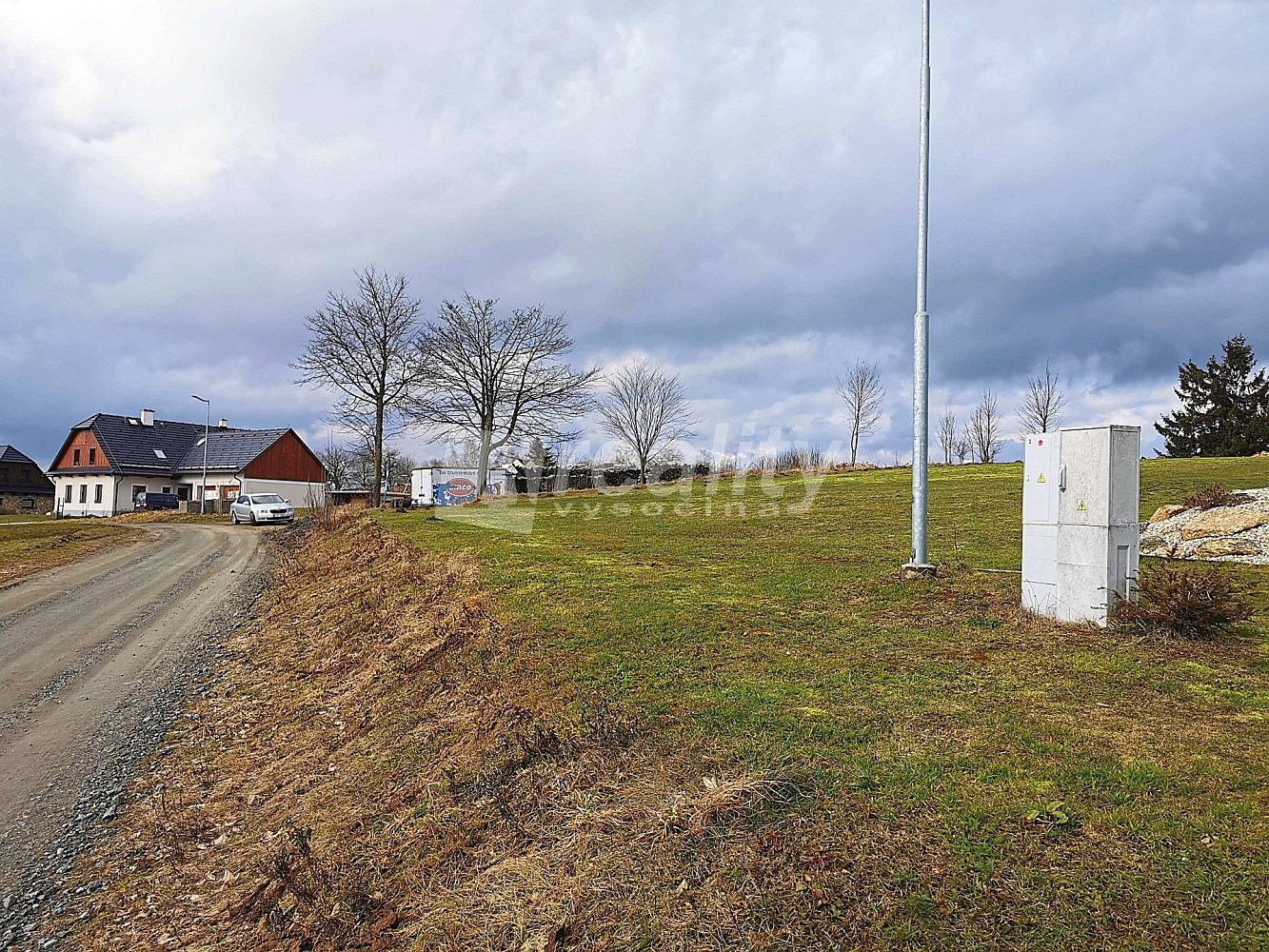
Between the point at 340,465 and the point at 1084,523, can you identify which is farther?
the point at 340,465

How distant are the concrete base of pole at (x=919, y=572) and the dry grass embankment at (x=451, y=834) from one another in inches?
197

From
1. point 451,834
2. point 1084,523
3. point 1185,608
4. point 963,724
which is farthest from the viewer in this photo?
point 1084,523

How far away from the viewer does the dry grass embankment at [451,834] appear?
338 centimetres

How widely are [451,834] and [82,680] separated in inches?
289

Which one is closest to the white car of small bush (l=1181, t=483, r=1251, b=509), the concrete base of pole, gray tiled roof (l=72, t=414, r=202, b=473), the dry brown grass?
the dry brown grass

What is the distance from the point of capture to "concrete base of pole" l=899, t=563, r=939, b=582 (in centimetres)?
942

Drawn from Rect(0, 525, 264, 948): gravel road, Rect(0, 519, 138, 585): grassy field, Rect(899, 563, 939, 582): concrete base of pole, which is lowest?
Rect(0, 525, 264, 948): gravel road

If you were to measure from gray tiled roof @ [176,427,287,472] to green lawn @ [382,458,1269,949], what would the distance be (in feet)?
174

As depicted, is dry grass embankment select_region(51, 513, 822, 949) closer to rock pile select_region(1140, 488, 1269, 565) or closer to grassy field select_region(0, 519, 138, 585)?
rock pile select_region(1140, 488, 1269, 565)

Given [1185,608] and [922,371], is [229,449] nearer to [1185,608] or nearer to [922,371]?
[922,371]

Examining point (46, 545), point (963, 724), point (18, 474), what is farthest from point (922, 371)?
point (18, 474)

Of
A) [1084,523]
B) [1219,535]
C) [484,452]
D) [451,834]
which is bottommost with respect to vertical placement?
[451,834]

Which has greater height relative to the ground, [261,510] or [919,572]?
[919,572]

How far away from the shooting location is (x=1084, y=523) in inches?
279
